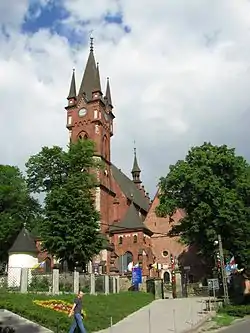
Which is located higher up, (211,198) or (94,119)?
(94,119)

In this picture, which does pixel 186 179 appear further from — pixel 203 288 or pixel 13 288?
pixel 13 288

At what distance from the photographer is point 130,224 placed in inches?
2295

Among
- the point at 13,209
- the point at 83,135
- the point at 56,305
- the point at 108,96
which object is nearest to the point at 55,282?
the point at 56,305

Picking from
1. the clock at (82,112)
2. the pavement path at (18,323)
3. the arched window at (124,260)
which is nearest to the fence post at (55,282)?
the pavement path at (18,323)

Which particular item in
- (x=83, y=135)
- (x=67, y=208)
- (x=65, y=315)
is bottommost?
(x=65, y=315)

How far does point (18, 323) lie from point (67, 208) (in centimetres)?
2199

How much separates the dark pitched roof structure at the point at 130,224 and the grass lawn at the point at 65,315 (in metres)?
28.8

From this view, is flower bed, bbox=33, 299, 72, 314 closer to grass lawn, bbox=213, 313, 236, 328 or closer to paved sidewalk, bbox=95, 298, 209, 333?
paved sidewalk, bbox=95, 298, 209, 333

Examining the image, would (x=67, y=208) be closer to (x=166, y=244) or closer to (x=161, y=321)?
(x=161, y=321)

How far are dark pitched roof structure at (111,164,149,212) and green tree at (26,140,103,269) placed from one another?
854 inches

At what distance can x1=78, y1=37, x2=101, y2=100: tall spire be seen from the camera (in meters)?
65.9

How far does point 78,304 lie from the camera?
14.8 metres

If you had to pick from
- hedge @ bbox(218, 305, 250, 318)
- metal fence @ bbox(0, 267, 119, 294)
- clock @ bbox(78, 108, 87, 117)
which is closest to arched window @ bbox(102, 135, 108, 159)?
clock @ bbox(78, 108, 87, 117)

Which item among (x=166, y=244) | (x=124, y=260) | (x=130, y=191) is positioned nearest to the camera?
(x=124, y=260)
